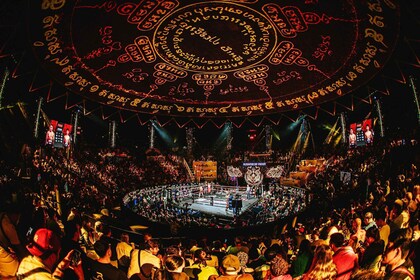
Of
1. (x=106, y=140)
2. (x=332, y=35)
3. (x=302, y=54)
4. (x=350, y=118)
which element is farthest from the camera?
(x=106, y=140)

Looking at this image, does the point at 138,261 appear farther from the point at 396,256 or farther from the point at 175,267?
→ the point at 396,256

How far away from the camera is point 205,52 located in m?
6.11

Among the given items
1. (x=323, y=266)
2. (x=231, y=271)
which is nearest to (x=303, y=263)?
(x=323, y=266)

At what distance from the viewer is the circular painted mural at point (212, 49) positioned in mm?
4633

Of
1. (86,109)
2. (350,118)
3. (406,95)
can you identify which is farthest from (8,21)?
(350,118)

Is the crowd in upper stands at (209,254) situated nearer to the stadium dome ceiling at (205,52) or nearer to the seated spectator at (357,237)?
the seated spectator at (357,237)

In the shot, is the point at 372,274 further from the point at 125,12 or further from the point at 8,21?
the point at 8,21

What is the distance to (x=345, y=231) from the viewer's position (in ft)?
27.3

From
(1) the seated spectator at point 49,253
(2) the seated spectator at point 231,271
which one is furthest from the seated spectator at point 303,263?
(1) the seated spectator at point 49,253

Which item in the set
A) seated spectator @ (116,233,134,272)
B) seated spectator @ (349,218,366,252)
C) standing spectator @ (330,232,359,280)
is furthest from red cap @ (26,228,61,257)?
seated spectator @ (349,218,366,252)

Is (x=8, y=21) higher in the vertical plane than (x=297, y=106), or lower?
higher

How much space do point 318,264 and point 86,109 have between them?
6.97 m

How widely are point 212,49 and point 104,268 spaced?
179 inches

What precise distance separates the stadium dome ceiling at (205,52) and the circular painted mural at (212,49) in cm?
2
